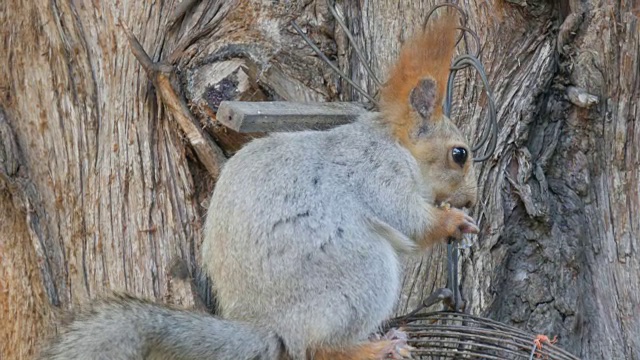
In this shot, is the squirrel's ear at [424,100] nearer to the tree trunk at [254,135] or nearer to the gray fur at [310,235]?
the gray fur at [310,235]

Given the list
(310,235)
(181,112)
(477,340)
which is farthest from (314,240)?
(181,112)

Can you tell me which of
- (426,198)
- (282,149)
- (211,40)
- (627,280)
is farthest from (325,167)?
(627,280)

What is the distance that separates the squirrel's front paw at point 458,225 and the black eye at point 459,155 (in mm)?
134

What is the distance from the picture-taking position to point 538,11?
2506mm

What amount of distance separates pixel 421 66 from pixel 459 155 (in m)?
0.24

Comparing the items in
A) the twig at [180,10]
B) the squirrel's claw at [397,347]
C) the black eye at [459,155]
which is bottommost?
the squirrel's claw at [397,347]

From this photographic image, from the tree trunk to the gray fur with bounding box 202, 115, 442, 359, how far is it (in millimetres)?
272

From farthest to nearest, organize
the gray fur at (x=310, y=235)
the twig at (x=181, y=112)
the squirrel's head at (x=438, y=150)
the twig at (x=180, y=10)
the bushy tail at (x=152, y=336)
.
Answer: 1. the twig at (x=180, y=10)
2. the twig at (x=181, y=112)
3. the squirrel's head at (x=438, y=150)
4. the gray fur at (x=310, y=235)
5. the bushy tail at (x=152, y=336)

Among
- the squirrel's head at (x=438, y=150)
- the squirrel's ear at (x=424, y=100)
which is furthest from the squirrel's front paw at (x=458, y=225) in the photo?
the squirrel's ear at (x=424, y=100)

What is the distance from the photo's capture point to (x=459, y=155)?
88.5 inches

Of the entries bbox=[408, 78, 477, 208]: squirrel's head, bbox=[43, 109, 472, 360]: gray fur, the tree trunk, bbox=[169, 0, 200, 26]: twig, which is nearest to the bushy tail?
bbox=[43, 109, 472, 360]: gray fur

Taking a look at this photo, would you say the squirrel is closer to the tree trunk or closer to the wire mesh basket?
the wire mesh basket

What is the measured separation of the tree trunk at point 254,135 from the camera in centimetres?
238

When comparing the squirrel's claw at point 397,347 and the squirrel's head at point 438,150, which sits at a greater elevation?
the squirrel's head at point 438,150
